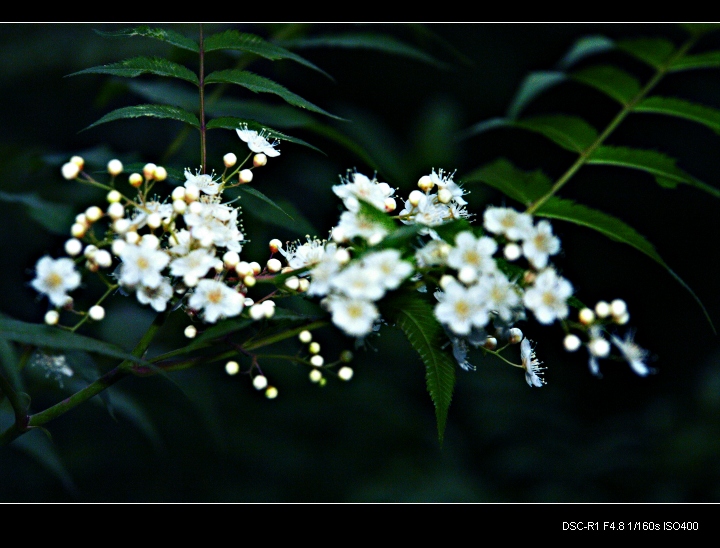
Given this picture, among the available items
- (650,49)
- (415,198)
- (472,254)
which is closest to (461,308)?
(472,254)

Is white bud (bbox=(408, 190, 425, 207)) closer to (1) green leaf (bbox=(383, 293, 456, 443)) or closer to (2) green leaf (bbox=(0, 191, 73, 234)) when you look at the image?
(1) green leaf (bbox=(383, 293, 456, 443))

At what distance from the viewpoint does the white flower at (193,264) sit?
201 cm

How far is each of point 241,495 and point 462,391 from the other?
6.64ft

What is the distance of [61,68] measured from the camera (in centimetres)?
547

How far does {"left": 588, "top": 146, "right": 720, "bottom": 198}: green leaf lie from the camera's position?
2.47m

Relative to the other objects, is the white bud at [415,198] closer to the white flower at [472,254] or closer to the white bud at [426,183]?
the white bud at [426,183]

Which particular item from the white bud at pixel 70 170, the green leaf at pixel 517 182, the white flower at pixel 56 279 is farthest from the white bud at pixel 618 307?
the white bud at pixel 70 170

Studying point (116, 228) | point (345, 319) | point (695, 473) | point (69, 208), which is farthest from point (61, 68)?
point (695, 473)

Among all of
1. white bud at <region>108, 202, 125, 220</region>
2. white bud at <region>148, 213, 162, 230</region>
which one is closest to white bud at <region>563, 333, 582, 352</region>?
white bud at <region>148, 213, 162, 230</region>

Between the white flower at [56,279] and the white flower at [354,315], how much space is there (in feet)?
2.52

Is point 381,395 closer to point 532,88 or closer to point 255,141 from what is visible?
point 532,88

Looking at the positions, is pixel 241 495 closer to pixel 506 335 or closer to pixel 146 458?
pixel 146 458

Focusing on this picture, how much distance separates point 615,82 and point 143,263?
6.37 ft

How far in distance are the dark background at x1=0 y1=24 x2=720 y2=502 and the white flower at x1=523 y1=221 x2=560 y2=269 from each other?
226cm
